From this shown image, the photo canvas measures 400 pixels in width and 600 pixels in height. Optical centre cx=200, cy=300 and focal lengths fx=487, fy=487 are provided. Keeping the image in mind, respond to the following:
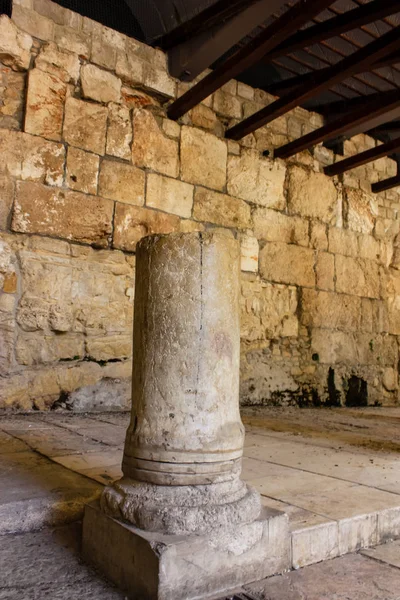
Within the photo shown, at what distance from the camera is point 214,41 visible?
425cm

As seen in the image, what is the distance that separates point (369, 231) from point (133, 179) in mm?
3479

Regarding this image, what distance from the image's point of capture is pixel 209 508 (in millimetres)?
1571

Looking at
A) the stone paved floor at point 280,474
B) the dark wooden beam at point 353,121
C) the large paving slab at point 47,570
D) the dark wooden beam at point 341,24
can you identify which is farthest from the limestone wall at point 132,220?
the large paving slab at point 47,570

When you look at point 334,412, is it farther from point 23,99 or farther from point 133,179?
point 23,99

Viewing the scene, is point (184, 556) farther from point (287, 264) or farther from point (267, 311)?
point (287, 264)

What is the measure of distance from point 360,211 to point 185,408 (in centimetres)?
Answer: 546

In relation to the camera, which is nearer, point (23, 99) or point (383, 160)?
point (23, 99)

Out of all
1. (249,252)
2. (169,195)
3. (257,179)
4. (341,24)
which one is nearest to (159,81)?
(169,195)

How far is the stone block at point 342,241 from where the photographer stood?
6.10 m

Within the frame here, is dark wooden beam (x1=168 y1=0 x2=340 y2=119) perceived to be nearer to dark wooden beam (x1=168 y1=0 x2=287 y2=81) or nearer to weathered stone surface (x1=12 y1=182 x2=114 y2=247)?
dark wooden beam (x1=168 y1=0 x2=287 y2=81)

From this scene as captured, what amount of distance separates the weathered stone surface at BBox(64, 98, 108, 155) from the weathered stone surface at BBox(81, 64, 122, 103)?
9 cm

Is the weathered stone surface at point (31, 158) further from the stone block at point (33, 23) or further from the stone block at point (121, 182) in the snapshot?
the stone block at point (33, 23)

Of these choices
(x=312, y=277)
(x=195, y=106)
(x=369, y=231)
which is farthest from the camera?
(x=369, y=231)

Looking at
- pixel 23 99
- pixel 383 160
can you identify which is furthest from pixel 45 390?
pixel 383 160
